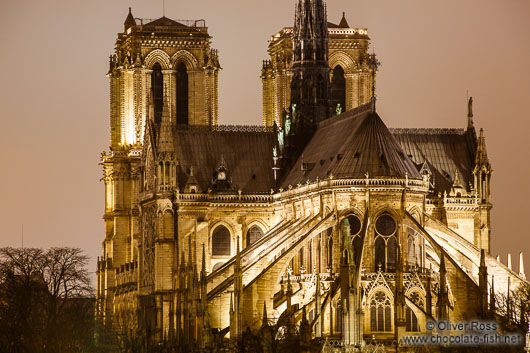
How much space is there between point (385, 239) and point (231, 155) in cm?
1903

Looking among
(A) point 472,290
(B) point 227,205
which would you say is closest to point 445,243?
(A) point 472,290

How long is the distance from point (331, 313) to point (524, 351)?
615 inches

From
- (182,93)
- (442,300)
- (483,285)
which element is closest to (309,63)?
(182,93)

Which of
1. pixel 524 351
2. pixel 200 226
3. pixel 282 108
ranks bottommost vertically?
pixel 524 351

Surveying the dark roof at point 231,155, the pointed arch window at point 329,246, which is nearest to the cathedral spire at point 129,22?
the dark roof at point 231,155

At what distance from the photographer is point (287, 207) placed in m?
123

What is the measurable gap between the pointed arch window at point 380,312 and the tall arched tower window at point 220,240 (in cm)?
1842

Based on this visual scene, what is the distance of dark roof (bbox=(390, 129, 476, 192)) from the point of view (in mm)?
129250

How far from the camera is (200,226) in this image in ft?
407

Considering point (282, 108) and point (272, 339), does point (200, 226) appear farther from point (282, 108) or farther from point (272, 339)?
point (272, 339)

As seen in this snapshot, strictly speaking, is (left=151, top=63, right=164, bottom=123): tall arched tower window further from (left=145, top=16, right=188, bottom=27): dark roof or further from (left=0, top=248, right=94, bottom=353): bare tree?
(left=0, top=248, right=94, bottom=353): bare tree

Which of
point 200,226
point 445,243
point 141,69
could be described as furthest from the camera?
point 141,69

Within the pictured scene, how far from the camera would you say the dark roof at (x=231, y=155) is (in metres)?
127

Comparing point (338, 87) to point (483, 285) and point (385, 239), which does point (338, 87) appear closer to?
point (385, 239)
